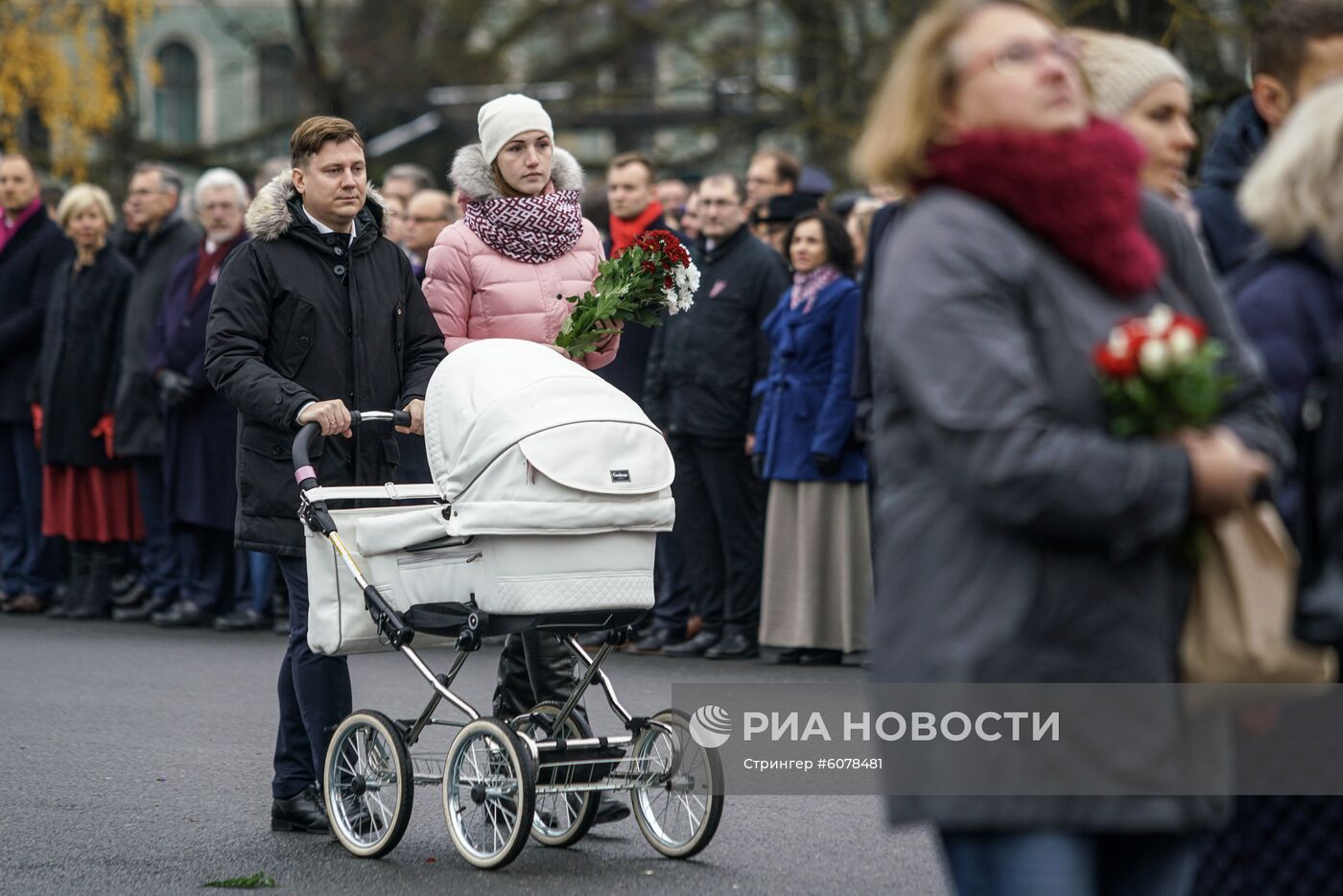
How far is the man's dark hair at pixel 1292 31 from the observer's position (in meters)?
4.16

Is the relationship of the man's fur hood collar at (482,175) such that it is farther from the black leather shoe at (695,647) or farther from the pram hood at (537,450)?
the black leather shoe at (695,647)

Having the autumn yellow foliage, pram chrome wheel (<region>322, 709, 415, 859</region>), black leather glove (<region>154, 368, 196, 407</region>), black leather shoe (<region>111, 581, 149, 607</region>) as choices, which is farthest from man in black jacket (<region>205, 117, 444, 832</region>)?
the autumn yellow foliage

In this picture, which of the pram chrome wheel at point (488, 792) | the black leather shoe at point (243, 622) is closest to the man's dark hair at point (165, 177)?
the black leather shoe at point (243, 622)

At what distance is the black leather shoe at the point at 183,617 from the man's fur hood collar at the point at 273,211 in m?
6.19

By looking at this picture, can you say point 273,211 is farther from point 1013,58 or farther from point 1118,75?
point 1013,58

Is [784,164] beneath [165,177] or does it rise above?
above

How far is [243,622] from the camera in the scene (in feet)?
41.0

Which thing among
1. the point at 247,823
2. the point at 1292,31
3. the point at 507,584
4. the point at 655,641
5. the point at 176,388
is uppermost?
the point at 1292,31

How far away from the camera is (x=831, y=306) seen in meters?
10.5

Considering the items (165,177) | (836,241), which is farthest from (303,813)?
(165,177)

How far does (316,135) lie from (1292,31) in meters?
3.55

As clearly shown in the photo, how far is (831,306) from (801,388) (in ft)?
1.53

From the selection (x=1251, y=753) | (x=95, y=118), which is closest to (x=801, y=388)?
(x=1251, y=753)

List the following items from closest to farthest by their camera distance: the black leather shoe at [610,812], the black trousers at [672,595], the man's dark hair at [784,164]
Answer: the black leather shoe at [610,812] < the black trousers at [672,595] < the man's dark hair at [784,164]
